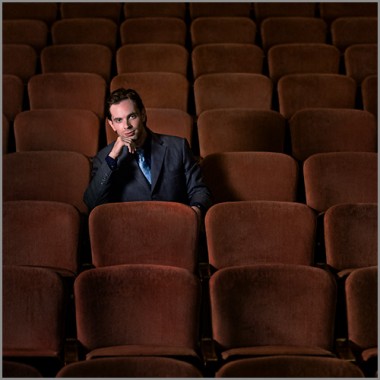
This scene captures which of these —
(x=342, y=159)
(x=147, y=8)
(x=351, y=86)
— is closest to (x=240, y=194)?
(x=342, y=159)

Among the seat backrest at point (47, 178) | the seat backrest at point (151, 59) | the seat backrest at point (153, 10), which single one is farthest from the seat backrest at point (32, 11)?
the seat backrest at point (47, 178)

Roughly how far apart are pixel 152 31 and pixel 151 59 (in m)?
0.12

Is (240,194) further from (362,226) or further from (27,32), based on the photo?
(27,32)

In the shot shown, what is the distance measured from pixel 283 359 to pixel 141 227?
0.25 metres

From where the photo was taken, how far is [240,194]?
0.92 metres

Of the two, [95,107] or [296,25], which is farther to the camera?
[296,25]

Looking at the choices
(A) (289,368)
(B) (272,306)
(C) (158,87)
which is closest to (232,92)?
(C) (158,87)

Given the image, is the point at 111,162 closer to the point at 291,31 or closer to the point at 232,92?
the point at 232,92

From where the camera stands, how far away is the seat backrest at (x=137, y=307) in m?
0.67

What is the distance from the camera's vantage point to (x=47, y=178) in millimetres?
912

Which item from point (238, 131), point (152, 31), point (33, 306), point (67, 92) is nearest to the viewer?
point (33, 306)

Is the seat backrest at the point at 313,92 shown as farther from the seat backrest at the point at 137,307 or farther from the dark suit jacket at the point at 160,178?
the seat backrest at the point at 137,307

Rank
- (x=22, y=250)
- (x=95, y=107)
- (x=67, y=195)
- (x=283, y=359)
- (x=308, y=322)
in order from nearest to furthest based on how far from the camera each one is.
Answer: (x=283, y=359) → (x=308, y=322) → (x=22, y=250) → (x=67, y=195) → (x=95, y=107)

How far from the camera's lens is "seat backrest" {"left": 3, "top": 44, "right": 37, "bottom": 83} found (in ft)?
4.13
